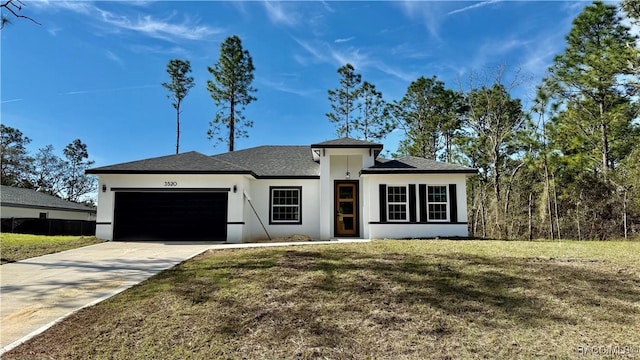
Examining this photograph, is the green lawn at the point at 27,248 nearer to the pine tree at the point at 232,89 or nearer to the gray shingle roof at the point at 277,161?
the gray shingle roof at the point at 277,161

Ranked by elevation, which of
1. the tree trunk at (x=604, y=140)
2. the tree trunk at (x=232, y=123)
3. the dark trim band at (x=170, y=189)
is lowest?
the dark trim band at (x=170, y=189)

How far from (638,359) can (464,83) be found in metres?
23.7

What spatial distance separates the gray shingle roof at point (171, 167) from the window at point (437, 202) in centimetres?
713

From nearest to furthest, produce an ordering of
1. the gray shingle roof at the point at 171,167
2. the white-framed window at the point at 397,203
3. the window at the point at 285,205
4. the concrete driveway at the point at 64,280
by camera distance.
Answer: the concrete driveway at the point at 64,280 → the gray shingle roof at the point at 171,167 → the white-framed window at the point at 397,203 → the window at the point at 285,205

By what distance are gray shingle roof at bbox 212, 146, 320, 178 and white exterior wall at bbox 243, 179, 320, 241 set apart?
345 mm

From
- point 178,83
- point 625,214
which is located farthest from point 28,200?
point 625,214

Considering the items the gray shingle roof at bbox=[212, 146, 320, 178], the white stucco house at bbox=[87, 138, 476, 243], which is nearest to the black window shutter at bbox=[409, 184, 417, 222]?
the white stucco house at bbox=[87, 138, 476, 243]

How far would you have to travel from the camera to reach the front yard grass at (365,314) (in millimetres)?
4539

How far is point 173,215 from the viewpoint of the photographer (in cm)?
1493

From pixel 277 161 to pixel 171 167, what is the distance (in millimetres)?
4895

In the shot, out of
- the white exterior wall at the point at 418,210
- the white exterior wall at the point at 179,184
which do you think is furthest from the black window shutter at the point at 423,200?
the white exterior wall at the point at 179,184

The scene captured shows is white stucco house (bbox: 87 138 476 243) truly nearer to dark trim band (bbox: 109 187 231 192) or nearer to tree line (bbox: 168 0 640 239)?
dark trim band (bbox: 109 187 231 192)

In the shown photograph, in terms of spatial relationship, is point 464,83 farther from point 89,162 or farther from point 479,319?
point 89,162

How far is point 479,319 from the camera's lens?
5.20m
